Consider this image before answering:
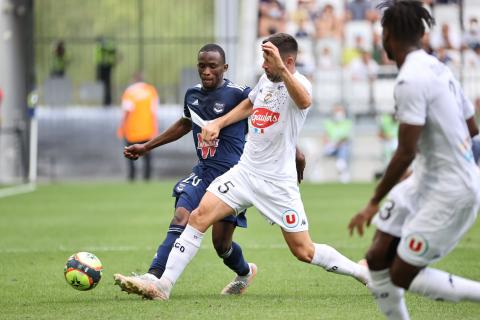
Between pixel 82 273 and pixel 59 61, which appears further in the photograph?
pixel 59 61

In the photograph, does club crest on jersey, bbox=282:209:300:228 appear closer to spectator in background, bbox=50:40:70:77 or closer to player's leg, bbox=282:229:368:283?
player's leg, bbox=282:229:368:283

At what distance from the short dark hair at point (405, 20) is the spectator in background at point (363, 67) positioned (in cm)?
2567

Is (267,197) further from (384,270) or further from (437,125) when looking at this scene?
(437,125)

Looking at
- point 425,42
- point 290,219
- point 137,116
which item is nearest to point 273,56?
point 290,219

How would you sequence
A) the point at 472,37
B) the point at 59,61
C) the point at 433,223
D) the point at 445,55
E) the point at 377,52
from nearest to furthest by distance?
the point at 433,223
the point at 445,55
the point at 472,37
the point at 377,52
the point at 59,61

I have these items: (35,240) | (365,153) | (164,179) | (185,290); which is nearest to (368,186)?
(365,153)

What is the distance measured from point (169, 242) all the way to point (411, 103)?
3475 mm

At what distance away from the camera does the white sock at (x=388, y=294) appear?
6.86 m

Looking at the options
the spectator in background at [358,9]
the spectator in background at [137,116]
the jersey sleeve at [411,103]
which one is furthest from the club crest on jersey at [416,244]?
the spectator in background at [358,9]

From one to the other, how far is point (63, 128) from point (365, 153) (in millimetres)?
9173

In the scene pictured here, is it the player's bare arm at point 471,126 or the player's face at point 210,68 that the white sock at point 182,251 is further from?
the player's bare arm at point 471,126

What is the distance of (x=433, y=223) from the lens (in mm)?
6672

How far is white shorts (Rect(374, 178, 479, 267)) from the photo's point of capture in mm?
6656

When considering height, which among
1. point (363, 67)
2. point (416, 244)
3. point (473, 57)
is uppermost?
point (416, 244)
